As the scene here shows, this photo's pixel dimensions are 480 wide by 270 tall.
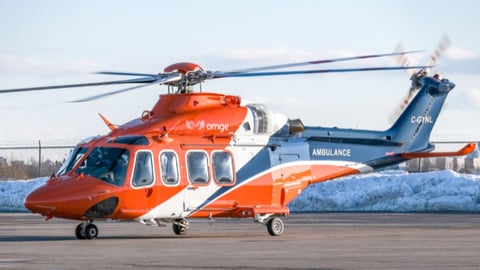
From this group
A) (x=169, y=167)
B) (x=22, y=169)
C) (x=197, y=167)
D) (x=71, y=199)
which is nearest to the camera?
(x=71, y=199)

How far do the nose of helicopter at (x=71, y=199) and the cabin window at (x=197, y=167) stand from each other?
2226mm

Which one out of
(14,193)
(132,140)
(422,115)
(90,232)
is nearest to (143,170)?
(132,140)

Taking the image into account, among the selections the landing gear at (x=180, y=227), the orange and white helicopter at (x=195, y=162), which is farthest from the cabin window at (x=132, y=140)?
the landing gear at (x=180, y=227)

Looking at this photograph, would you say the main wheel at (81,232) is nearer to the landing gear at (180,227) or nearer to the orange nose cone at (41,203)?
the orange nose cone at (41,203)

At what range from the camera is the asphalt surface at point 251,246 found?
17.4m

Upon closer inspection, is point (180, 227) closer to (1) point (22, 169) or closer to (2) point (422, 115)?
(2) point (422, 115)

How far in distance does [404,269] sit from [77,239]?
10.1 metres

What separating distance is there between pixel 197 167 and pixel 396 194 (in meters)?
19.6

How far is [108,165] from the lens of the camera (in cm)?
2464

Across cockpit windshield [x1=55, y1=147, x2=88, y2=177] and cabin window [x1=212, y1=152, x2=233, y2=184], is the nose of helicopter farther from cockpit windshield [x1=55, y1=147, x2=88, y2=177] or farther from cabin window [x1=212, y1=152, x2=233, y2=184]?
cabin window [x1=212, y1=152, x2=233, y2=184]

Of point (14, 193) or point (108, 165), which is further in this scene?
point (14, 193)

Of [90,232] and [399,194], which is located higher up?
[399,194]

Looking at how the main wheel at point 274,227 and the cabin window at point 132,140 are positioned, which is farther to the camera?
the main wheel at point 274,227

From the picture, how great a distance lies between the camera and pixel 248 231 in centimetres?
2819
